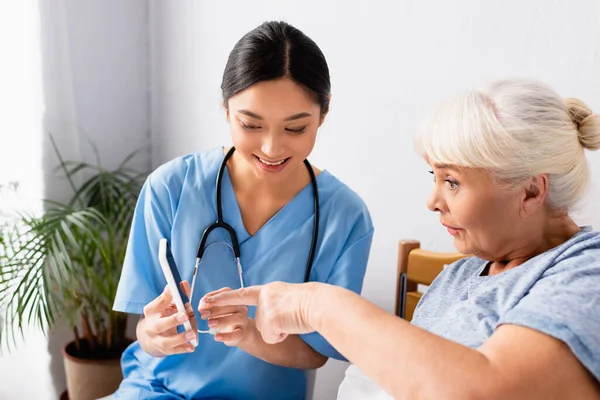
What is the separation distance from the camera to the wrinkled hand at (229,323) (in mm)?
1279

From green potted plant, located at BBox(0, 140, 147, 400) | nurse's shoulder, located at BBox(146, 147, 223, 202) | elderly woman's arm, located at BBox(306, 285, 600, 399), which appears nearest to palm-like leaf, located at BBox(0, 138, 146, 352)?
green potted plant, located at BBox(0, 140, 147, 400)

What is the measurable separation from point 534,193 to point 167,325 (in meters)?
0.72

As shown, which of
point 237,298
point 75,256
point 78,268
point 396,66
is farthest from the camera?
point 78,268

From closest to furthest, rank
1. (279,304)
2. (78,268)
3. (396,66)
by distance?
(279,304)
(396,66)
(78,268)

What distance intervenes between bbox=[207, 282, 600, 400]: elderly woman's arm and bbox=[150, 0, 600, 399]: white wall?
26.4 inches

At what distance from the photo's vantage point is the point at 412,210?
5.49 ft

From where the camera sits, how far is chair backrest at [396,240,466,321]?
1460 mm

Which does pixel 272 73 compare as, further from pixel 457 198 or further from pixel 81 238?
pixel 81 238

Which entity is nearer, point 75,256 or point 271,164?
point 271,164

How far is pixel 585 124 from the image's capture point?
100 cm

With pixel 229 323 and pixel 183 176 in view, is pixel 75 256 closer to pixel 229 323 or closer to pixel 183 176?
pixel 183 176

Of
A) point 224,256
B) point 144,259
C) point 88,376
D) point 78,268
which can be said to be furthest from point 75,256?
point 224,256

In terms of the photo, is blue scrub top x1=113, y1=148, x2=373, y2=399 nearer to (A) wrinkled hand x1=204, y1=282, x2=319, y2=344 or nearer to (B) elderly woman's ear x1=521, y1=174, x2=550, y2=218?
(A) wrinkled hand x1=204, y1=282, x2=319, y2=344

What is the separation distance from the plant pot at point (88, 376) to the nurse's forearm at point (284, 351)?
87 centimetres
